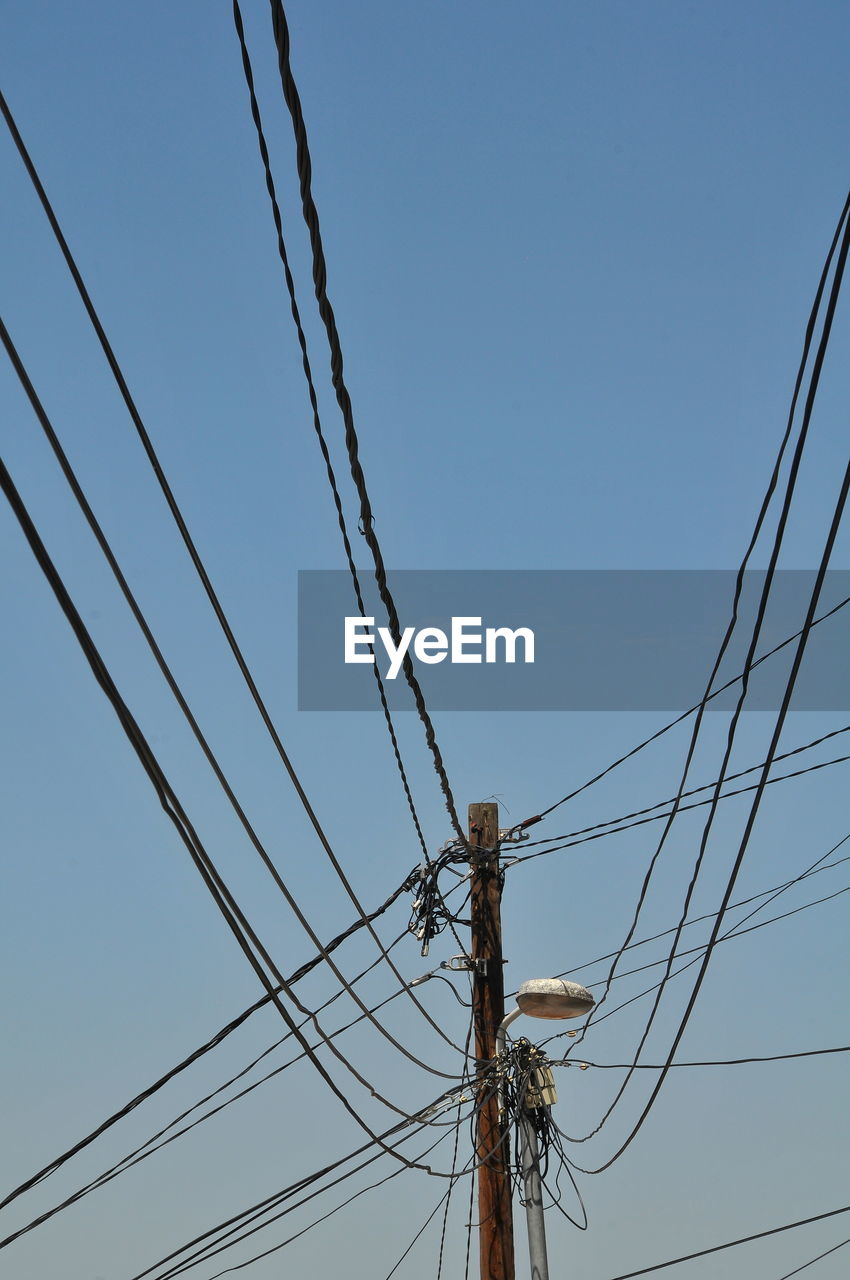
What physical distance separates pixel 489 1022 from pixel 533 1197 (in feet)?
5.04

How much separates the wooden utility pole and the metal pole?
21 cm

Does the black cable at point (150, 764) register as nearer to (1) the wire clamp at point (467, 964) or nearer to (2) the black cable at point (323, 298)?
(2) the black cable at point (323, 298)

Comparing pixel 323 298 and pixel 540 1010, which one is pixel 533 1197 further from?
pixel 323 298

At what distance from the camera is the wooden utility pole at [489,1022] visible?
26.3 ft

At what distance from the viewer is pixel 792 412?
410 centimetres

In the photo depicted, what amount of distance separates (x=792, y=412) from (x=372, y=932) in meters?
3.63

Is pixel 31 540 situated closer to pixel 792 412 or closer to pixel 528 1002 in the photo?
pixel 792 412

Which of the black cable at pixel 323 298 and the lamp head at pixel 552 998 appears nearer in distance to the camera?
the black cable at pixel 323 298

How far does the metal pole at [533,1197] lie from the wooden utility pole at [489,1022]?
21 centimetres

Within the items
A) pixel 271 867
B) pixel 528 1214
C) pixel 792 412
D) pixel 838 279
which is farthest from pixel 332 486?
pixel 528 1214

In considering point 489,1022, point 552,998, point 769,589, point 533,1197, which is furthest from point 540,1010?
point 769,589

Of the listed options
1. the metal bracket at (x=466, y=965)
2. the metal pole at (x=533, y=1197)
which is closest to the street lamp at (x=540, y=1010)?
the metal pole at (x=533, y=1197)

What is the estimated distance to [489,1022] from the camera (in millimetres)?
8984

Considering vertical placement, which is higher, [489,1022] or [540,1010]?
[489,1022]
